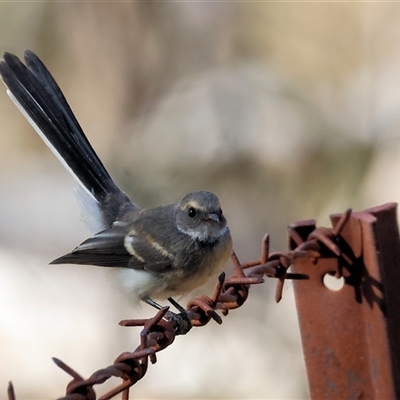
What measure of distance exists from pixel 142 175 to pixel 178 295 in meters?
3.28

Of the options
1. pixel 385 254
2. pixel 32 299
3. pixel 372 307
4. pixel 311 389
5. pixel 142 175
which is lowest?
pixel 311 389

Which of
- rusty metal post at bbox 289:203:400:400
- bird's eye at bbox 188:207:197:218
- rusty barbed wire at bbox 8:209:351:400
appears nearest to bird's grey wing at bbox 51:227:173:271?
bird's eye at bbox 188:207:197:218

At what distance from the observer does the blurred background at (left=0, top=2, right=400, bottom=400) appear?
473 cm

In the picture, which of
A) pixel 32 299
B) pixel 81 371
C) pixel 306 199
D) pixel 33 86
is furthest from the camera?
pixel 306 199

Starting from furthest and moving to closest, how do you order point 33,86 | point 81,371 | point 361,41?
point 361,41 → point 81,371 → point 33,86

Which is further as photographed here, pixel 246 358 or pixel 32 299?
pixel 32 299

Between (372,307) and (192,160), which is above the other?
(192,160)

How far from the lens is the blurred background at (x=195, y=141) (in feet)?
15.5

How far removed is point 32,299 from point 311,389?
3725 mm

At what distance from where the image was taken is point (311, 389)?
1.81m

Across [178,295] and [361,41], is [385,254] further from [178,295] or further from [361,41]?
[361,41]

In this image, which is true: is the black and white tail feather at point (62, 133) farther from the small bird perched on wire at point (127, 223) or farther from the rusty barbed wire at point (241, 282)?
the rusty barbed wire at point (241, 282)

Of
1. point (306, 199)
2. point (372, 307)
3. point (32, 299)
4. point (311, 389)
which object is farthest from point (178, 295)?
point (306, 199)

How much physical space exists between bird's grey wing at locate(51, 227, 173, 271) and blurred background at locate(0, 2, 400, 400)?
6.55 ft
